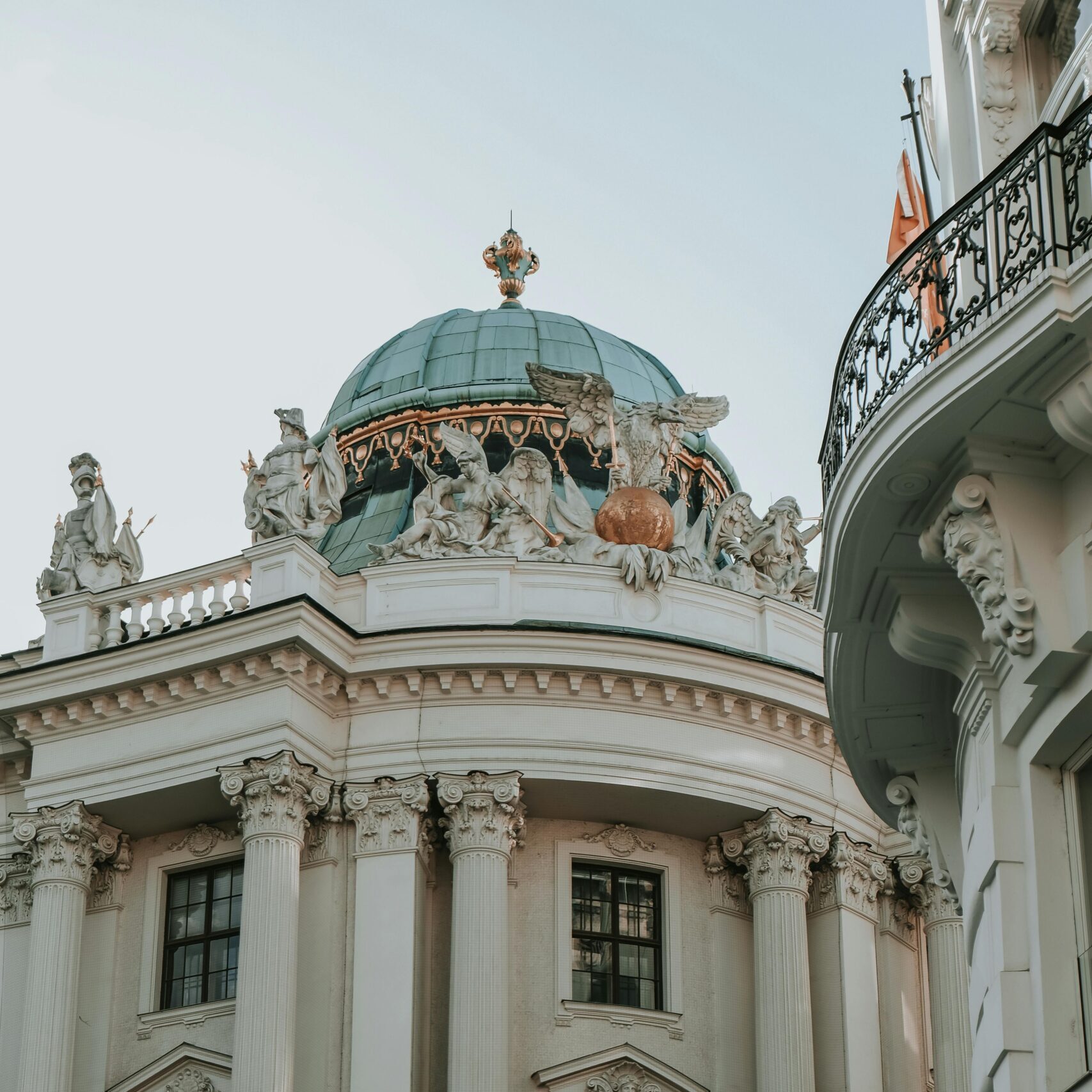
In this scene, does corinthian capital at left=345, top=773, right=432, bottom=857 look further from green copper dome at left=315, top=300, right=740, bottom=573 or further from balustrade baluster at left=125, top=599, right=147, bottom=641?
green copper dome at left=315, top=300, right=740, bottom=573

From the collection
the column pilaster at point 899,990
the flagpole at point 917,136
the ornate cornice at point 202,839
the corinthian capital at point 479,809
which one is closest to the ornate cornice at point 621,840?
the corinthian capital at point 479,809

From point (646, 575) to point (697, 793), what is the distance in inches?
116

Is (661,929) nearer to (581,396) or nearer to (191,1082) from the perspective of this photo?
(191,1082)

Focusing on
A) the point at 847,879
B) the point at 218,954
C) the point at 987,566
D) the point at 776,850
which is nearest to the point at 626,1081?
the point at 776,850

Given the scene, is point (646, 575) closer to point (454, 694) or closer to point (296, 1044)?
point (454, 694)

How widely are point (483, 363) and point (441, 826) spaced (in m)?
9.20

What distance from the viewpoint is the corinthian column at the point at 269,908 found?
27906 millimetres

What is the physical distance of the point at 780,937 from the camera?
3077cm

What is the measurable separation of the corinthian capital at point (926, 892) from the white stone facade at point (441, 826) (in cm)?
75

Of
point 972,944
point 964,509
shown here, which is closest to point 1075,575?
point 964,509

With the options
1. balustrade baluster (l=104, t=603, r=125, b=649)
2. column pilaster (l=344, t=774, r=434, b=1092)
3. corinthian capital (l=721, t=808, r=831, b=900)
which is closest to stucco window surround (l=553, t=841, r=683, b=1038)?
corinthian capital (l=721, t=808, r=831, b=900)

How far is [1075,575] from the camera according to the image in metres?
13.5

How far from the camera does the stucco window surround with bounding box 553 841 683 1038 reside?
30.1 meters

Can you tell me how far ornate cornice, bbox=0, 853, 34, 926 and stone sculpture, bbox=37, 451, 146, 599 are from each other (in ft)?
11.1
